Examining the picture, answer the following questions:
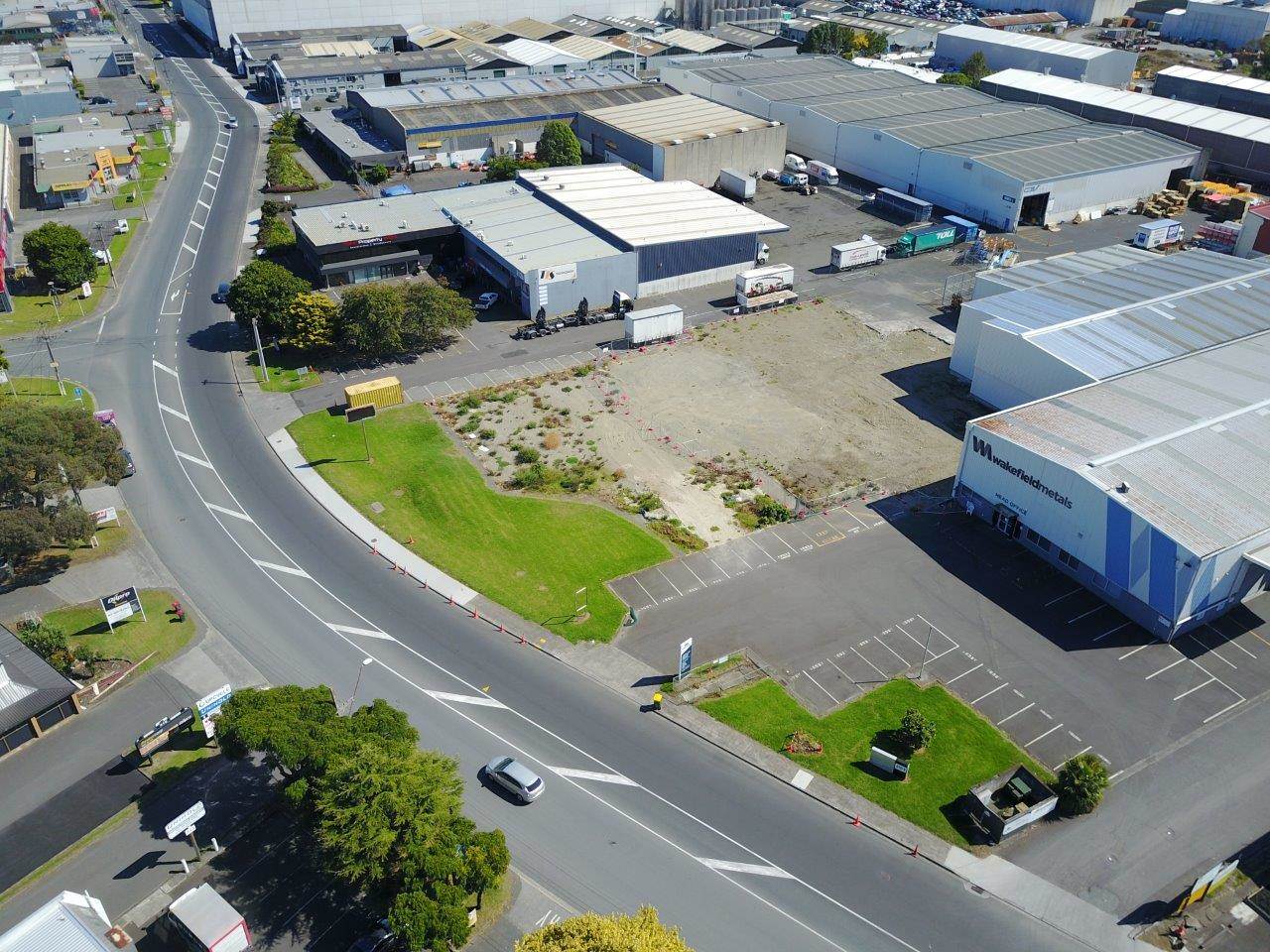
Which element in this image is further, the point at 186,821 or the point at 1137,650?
the point at 1137,650

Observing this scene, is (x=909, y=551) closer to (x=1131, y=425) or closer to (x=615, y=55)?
(x=1131, y=425)

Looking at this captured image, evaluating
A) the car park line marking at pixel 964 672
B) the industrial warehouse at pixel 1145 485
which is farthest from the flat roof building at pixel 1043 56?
the car park line marking at pixel 964 672

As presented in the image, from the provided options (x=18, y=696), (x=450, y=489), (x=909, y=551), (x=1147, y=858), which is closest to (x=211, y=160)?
(x=450, y=489)

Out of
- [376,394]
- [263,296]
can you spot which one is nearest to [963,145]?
[376,394]

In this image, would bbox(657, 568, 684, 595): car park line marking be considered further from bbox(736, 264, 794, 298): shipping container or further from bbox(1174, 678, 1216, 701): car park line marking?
bbox(736, 264, 794, 298): shipping container

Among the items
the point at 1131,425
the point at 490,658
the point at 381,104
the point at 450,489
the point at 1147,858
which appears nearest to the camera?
the point at 1147,858

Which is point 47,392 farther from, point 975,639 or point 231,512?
point 975,639
